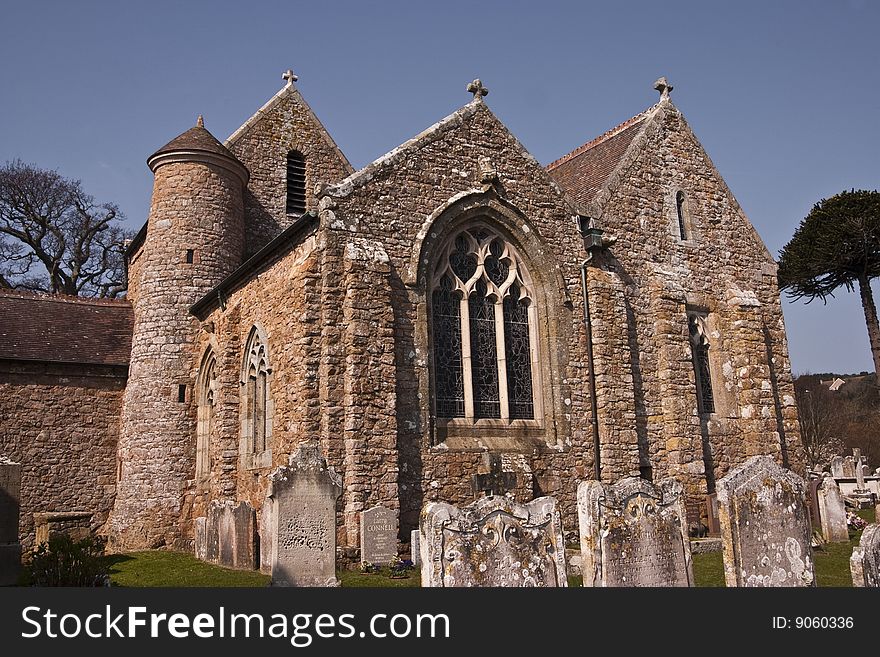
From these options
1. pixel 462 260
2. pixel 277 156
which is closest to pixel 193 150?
pixel 277 156

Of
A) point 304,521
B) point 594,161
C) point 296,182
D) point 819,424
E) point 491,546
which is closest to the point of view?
point 491,546

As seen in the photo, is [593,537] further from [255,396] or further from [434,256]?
[255,396]

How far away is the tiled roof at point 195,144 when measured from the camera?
19766 mm

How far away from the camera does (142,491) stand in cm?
1772

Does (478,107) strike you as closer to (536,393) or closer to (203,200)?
(536,393)

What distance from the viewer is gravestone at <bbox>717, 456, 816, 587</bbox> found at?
26.2 ft

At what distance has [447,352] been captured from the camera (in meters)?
15.2

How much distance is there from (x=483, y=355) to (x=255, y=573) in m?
6.11

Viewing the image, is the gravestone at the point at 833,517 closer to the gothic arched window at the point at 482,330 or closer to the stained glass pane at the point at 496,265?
the gothic arched window at the point at 482,330

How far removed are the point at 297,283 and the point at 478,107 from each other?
235 inches

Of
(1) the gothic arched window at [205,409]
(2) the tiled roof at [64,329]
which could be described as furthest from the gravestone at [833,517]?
(2) the tiled roof at [64,329]

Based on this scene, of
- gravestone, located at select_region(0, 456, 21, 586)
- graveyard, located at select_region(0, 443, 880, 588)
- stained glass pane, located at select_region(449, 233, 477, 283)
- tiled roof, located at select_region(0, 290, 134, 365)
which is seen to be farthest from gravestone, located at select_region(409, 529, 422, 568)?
tiled roof, located at select_region(0, 290, 134, 365)
